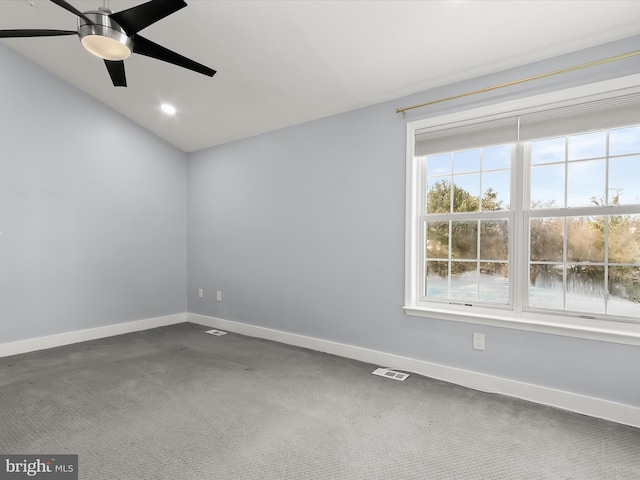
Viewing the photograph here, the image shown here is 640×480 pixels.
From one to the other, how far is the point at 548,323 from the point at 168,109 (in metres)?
4.37

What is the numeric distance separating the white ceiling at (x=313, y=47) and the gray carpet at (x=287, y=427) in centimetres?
253

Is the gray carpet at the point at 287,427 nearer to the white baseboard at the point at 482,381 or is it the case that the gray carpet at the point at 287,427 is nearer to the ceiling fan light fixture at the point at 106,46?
the white baseboard at the point at 482,381

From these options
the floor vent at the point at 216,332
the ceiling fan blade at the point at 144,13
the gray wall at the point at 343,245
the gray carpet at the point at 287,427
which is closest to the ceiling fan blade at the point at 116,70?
the ceiling fan blade at the point at 144,13

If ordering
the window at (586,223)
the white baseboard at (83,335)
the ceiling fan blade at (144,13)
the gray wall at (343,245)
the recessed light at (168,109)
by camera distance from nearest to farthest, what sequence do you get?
the ceiling fan blade at (144,13) → the window at (586,223) → the gray wall at (343,245) → the white baseboard at (83,335) → the recessed light at (168,109)

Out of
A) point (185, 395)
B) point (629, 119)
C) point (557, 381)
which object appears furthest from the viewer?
point (185, 395)

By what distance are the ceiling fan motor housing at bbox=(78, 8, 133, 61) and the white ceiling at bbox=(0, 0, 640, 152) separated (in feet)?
2.82

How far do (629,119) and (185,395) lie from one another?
3.65m

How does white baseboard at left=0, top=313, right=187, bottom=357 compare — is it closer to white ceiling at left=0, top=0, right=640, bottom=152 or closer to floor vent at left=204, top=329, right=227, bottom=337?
floor vent at left=204, top=329, right=227, bottom=337

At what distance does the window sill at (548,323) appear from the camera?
234cm

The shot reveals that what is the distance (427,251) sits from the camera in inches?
128

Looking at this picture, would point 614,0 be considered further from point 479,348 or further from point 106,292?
point 106,292

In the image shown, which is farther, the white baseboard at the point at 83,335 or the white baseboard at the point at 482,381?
the white baseboard at the point at 83,335

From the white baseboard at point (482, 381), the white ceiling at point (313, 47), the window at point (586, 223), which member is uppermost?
the white ceiling at point (313, 47)

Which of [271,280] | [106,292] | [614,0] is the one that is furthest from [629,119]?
[106,292]
